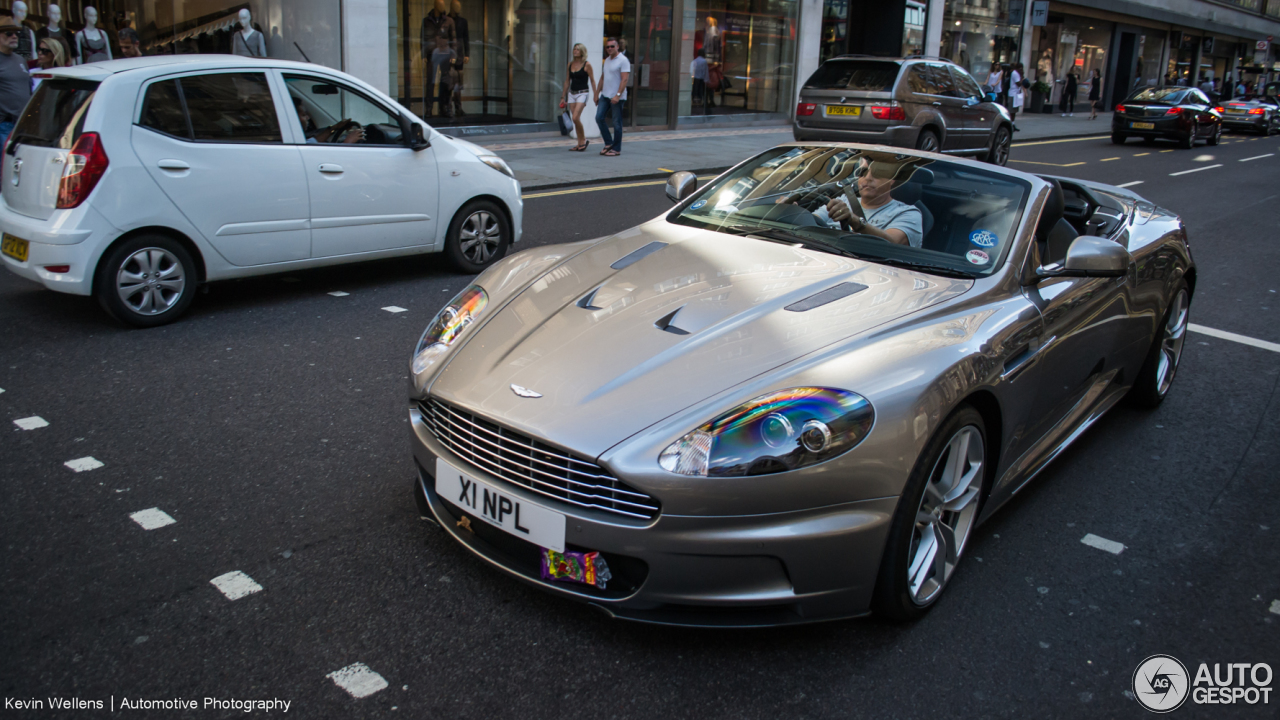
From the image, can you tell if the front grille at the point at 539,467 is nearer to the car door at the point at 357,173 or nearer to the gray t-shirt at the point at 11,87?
the car door at the point at 357,173

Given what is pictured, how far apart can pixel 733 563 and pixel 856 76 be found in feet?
45.6

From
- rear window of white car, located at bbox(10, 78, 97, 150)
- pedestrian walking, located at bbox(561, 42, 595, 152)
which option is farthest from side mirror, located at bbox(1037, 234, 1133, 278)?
pedestrian walking, located at bbox(561, 42, 595, 152)

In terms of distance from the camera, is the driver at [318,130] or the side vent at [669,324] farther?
A: the driver at [318,130]

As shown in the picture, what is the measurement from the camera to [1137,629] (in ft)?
9.88

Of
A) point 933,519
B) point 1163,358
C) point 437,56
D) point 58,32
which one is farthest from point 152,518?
point 437,56

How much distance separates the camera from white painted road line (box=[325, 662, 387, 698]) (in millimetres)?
2512

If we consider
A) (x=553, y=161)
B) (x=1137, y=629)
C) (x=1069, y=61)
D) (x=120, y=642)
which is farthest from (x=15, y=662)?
(x=1069, y=61)

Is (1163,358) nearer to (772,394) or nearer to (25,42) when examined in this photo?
(772,394)

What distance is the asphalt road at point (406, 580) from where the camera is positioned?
2588 mm

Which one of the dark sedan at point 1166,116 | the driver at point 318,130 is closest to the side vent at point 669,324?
the driver at point 318,130

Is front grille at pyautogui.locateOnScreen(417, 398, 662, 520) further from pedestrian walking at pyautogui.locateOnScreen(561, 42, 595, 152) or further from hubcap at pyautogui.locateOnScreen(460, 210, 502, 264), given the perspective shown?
pedestrian walking at pyautogui.locateOnScreen(561, 42, 595, 152)

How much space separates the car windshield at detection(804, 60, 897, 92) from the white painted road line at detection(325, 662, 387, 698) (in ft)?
45.1

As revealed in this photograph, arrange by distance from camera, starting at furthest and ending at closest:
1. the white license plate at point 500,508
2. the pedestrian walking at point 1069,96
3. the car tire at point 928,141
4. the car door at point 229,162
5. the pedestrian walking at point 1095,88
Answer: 1. the pedestrian walking at point 1095,88
2. the pedestrian walking at point 1069,96
3. the car tire at point 928,141
4. the car door at point 229,162
5. the white license plate at point 500,508

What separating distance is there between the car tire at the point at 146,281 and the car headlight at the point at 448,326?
2958 millimetres
